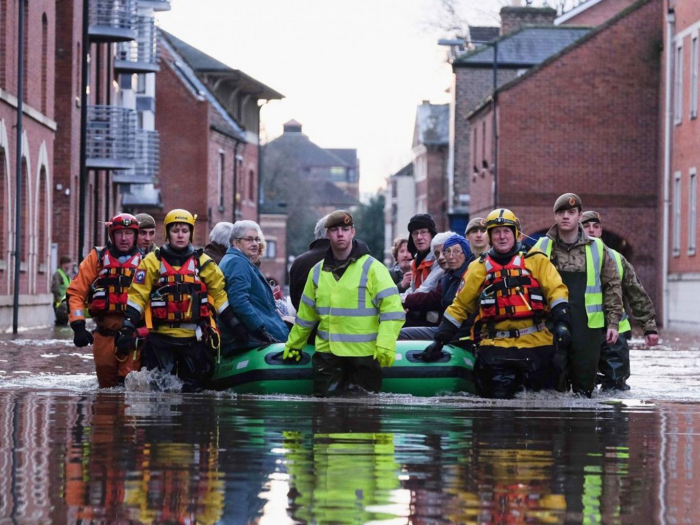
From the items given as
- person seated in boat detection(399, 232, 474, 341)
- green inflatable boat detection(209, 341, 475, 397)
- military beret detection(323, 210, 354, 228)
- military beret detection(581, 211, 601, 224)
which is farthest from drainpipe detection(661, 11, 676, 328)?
military beret detection(323, 210, 354, 228)

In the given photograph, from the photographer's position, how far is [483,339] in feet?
43.3

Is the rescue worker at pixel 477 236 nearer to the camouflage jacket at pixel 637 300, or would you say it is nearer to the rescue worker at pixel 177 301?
the camouflage jacket at pixel 637 300

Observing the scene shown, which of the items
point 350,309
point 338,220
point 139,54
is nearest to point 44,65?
point 139,54

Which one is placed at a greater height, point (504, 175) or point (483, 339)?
point (504, 175)

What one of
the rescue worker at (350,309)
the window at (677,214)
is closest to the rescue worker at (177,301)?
the rescue worker at (350,309)

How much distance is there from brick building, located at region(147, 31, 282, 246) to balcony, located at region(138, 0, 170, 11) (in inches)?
319

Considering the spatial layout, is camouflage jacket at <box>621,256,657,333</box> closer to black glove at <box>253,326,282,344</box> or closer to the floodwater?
the floodwater

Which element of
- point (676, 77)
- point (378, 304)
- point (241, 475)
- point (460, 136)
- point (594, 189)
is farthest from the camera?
point (460, 136)

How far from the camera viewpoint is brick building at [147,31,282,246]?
204ft

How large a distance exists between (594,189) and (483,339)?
3523cm

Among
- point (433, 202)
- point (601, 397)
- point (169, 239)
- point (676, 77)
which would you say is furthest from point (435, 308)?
point (433, 202)

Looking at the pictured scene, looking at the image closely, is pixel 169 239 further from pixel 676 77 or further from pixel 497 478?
pixel 676 77

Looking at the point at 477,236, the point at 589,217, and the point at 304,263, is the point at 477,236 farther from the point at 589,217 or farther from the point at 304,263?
the point at 304,263

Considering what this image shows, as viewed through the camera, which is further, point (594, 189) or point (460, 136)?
point (460, 136)
